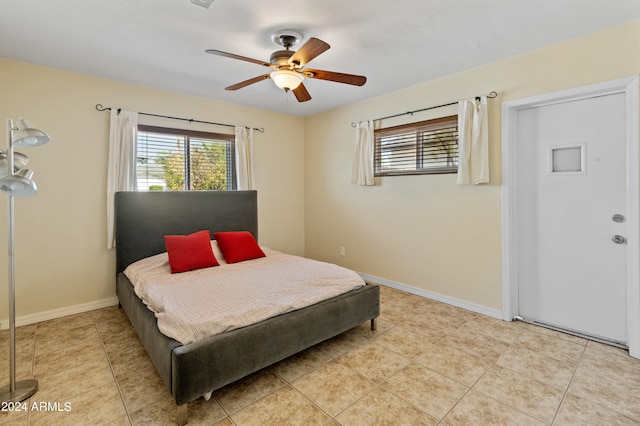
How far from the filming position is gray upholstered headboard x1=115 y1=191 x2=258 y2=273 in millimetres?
3488

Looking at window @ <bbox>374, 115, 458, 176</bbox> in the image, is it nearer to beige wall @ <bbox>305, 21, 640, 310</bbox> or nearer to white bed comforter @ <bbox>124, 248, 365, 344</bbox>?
beige wall @ <bbox>305, 21, 640, 310</bbox>

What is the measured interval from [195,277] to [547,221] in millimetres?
3429

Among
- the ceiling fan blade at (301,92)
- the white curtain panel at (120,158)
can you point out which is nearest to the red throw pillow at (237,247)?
the white curtain panel at (120,158)

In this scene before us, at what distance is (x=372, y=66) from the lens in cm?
317

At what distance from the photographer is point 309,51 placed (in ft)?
6.93

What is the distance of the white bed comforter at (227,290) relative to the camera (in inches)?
79.4

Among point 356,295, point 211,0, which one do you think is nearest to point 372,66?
point 211,0

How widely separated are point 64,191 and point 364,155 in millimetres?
3564

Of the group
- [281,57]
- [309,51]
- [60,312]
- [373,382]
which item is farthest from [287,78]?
[60,312]

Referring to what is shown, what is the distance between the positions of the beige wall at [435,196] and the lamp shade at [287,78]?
191cm

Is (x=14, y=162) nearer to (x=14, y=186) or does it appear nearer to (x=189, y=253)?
(x=14, y=186)

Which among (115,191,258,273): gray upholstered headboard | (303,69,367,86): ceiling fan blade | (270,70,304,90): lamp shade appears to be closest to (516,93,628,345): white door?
(303,69,367,86): ceiling fan blade

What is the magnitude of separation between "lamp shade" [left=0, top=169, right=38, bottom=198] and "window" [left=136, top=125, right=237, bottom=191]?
1.99 metres

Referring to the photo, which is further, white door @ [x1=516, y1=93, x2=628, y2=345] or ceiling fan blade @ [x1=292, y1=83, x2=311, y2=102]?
ceiling fan blade @ [x1=292, y1=83, x2=311, y2=102]
